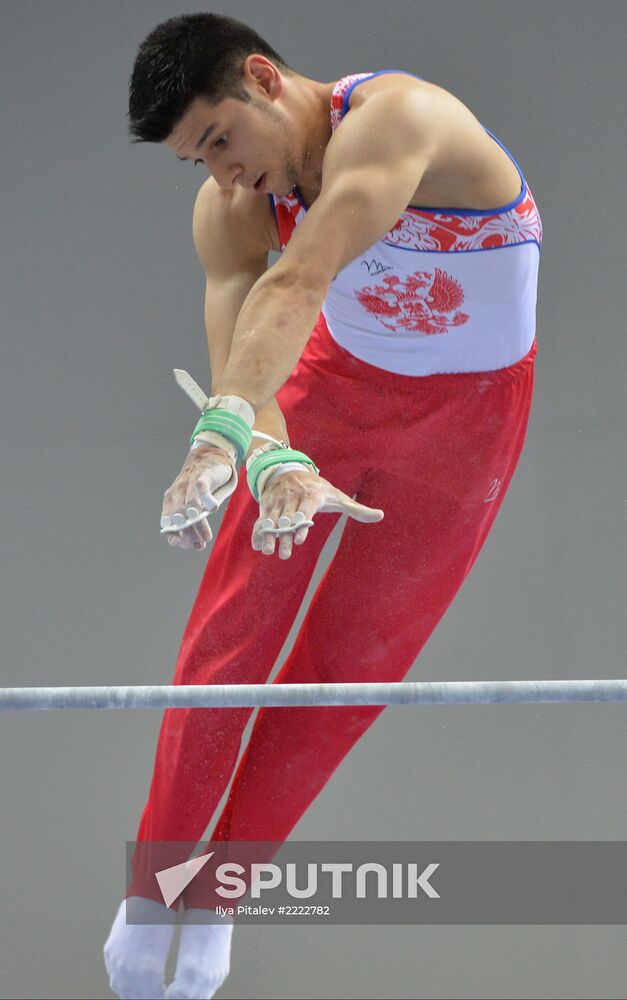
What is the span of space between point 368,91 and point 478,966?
1.81 m

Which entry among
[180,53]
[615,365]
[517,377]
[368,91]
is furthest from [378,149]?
[615,365]

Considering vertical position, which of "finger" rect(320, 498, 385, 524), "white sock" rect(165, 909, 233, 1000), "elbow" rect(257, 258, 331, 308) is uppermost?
"elbow" rect(257, 258, 331, 308)

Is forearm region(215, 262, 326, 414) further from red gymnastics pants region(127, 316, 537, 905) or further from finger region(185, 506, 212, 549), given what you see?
red gymnastics pants region(127, 316, 537, 905)

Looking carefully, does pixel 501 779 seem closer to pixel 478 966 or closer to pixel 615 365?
pixel 478 966

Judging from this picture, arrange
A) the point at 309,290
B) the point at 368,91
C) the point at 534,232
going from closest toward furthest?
the point at 309,290 < the point at 368,91 < the point at 534,232

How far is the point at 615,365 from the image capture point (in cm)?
292

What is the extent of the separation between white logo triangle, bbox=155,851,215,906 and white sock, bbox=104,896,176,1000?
0.02m

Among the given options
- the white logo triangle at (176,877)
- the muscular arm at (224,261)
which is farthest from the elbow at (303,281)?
the white logo triangle at (176,877)

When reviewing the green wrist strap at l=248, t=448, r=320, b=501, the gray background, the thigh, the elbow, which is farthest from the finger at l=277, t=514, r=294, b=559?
the gray background

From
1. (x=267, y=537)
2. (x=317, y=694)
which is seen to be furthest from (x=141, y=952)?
(x=267, y=537)

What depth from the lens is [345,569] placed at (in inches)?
66.0

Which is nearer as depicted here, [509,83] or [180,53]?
[180,53]

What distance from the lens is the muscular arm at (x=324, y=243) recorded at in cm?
134

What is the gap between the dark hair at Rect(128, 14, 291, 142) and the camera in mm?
1457
